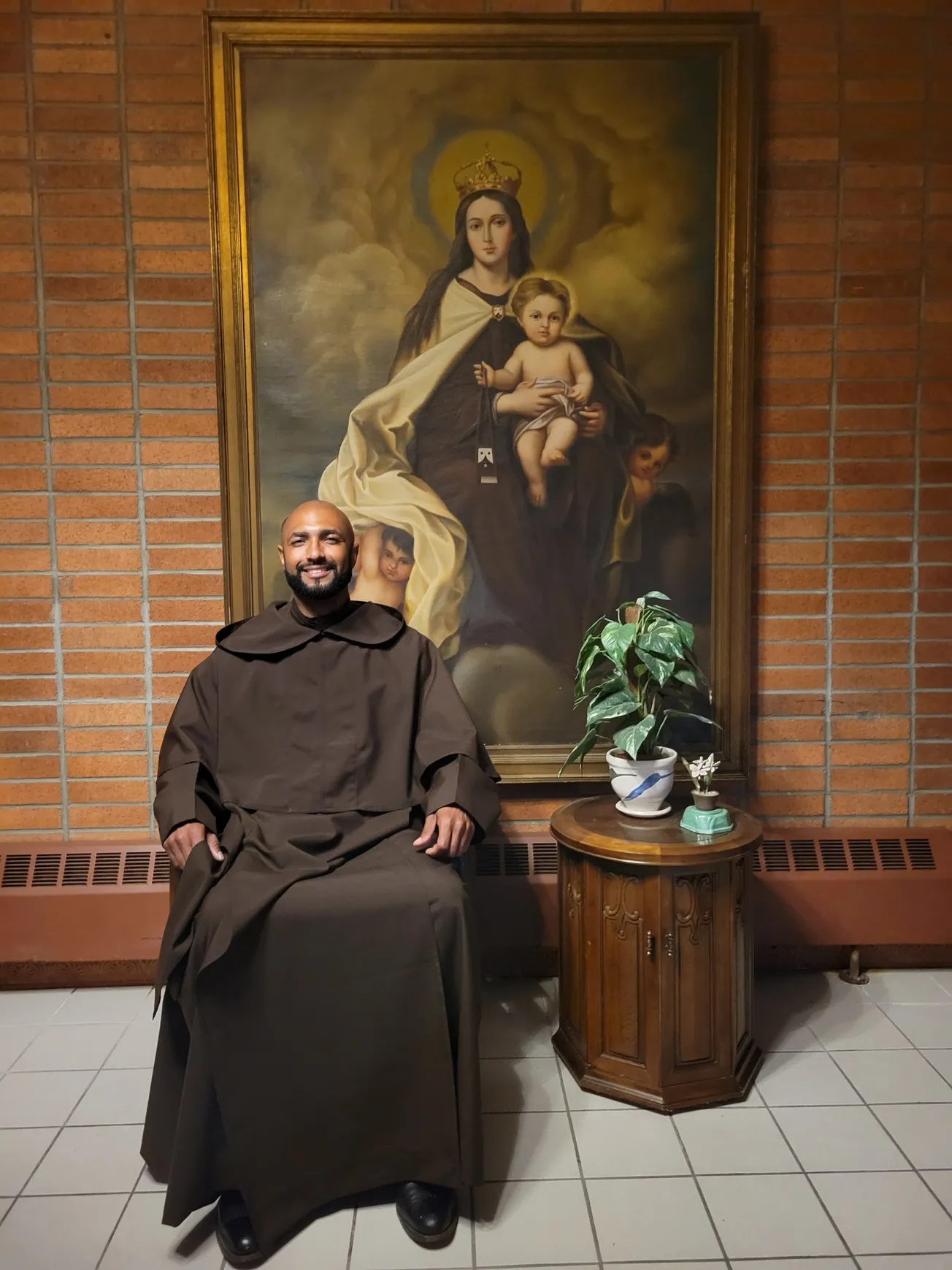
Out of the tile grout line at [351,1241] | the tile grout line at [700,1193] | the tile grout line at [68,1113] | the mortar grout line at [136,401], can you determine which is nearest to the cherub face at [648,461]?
the mortar grout line at [136,401]

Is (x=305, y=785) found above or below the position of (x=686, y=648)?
below

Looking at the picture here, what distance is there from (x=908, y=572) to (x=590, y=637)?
1098 millimetres

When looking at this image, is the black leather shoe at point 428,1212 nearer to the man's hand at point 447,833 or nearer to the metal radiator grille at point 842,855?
the man's hand at point 447,833

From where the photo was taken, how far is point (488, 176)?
104 inches

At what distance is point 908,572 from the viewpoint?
281 cm

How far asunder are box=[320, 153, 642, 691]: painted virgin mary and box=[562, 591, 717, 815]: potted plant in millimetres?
346

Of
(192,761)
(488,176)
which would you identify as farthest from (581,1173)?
(488,176)

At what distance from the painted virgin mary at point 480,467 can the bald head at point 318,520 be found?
384mm

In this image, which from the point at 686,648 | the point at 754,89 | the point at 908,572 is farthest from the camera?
the point at 908,572

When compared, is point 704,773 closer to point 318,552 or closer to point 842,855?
point 842,855

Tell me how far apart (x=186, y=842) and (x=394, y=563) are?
103 centimetres

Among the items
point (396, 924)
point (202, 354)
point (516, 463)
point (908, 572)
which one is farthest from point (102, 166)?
point (908, 572)

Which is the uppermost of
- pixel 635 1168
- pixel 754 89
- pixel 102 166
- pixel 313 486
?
pixel 754 89

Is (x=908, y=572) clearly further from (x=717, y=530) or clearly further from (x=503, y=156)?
(x=503, y=156)
